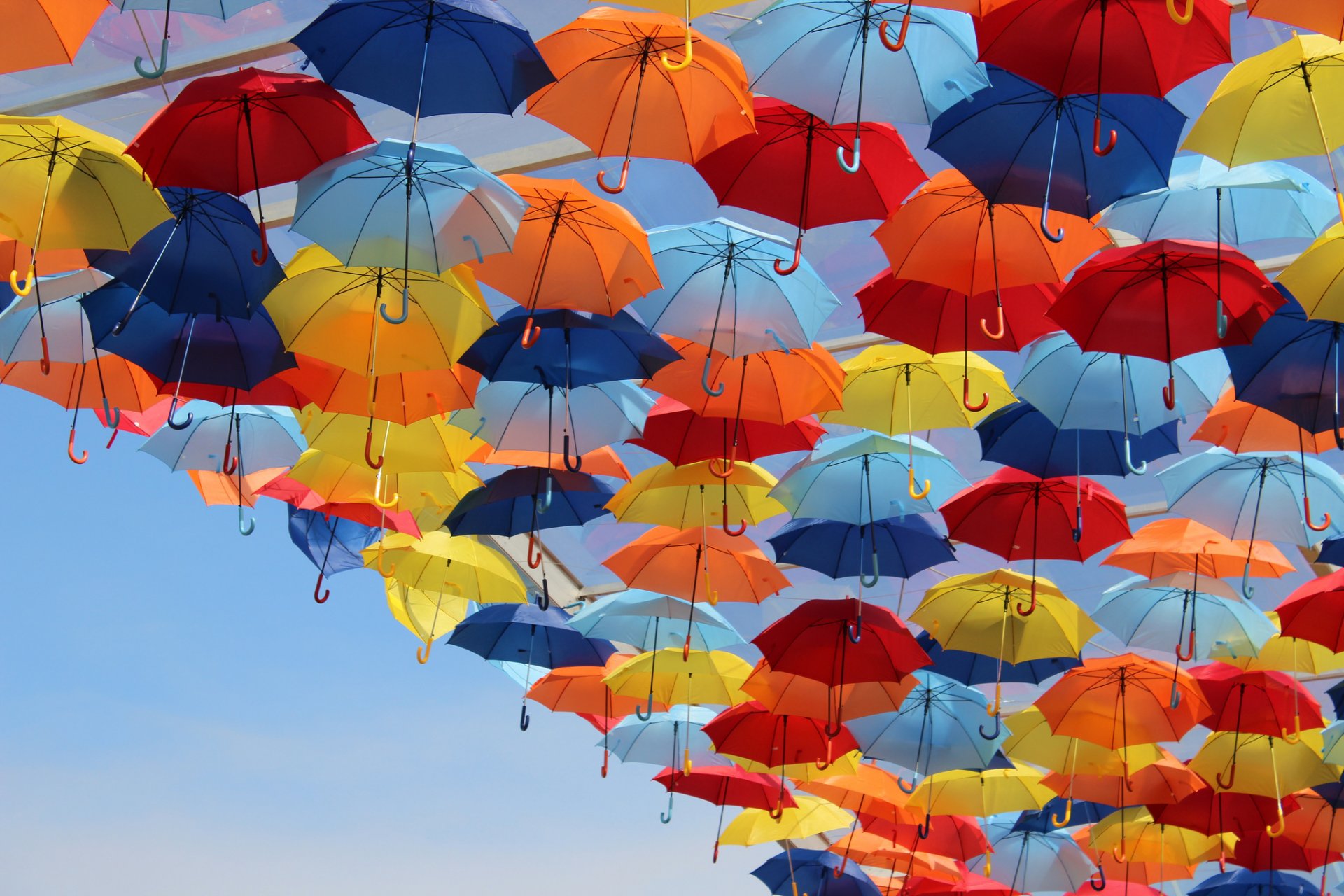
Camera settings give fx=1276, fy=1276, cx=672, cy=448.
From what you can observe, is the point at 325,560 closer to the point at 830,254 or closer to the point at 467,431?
the point at 467,431

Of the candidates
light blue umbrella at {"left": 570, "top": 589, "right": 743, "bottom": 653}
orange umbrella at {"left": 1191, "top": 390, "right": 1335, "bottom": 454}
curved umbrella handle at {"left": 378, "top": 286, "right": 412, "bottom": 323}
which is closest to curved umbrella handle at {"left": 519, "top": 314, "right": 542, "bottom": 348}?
curved umbrella handle at {"left": 378, "top": 286, "right": 412, "bottom": 323}

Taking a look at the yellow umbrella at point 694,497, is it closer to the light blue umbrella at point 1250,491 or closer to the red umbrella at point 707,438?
the red umbrella at point 707,438

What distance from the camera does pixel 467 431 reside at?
616 cm

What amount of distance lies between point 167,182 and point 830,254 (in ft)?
12.0

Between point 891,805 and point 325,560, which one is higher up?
point 325,560

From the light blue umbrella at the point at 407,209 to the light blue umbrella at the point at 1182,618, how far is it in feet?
13.7

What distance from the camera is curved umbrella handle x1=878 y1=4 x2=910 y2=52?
363 centimetres

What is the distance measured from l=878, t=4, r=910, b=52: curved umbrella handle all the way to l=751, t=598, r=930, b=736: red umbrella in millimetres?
3398

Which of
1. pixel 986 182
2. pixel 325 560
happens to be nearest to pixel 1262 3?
pixel 986 182

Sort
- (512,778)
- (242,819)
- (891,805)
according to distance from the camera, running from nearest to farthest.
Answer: (891,805) < (242,819) < (512,778)

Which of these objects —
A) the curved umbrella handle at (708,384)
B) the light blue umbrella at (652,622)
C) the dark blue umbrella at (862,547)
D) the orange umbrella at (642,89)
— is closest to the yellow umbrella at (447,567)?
the light blue umbrella at (652,622)

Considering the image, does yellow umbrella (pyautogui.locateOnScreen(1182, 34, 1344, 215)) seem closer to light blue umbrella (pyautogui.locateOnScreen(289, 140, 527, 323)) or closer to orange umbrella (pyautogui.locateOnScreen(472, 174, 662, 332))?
orange umbrella (pyautogui.locateOnScreen(472, 174, 662, 332))

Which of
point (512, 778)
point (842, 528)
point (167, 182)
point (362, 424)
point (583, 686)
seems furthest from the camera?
point (512, 778)

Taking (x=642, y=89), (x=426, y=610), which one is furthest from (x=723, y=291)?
(x=426, y=610)
